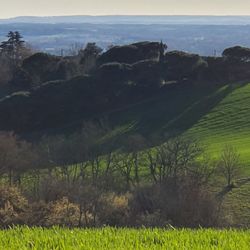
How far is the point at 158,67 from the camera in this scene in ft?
199

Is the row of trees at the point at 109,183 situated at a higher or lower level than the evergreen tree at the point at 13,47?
lower

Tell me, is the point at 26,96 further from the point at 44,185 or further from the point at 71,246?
the point at 71,246

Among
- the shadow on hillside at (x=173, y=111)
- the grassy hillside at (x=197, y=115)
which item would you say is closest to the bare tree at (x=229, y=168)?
the grassy hillside at (x=197, y=115)

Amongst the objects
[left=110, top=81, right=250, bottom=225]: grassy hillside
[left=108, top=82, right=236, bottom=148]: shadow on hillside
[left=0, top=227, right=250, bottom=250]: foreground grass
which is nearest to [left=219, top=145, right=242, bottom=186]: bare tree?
[left=110, top=81, right=250, bottom=225]: grassy hillside

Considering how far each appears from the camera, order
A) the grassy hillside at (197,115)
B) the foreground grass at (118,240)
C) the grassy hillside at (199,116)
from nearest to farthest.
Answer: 1. the foreground grass at (118,240)
2. the grassy hillside at (199,116)
3. the grassy hillside at (197,115)

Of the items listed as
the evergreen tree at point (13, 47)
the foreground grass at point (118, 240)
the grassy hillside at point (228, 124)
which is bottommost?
the grassy hillside at point (228, 124)

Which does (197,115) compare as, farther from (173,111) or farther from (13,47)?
(13,47)

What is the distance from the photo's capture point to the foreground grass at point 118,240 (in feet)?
20.3

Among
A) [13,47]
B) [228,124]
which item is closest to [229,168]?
[228,124]

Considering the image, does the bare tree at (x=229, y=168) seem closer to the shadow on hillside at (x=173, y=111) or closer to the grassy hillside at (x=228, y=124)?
the grassy hillside at (x=228, y=124)

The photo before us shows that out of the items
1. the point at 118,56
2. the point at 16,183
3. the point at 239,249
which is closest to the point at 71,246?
the point at 239,249

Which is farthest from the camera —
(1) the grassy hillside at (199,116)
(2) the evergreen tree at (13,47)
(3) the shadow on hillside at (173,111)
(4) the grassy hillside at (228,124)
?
(2) the evergreen tree at (13,47)

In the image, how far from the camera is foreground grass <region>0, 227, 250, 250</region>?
6.19 m

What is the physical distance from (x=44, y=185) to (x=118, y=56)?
38153mm
